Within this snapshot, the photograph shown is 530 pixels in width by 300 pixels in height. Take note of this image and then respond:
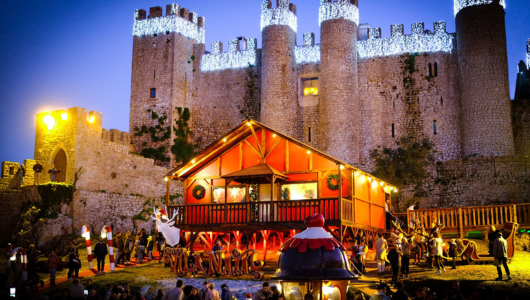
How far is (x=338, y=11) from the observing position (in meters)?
34.3

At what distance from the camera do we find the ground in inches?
564

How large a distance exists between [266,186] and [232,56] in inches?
714

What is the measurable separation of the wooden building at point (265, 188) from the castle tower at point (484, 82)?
36.1ft

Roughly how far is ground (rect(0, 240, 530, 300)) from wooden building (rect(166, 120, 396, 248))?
6.13 ft

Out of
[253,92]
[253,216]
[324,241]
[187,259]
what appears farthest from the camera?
[253,92]

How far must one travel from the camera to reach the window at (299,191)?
68.0 feet

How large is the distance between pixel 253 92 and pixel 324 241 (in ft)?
94.5

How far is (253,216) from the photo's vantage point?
20.5m

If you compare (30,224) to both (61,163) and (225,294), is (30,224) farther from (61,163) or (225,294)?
(225,294)

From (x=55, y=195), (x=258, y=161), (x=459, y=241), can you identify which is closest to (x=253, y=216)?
(x=258, y=161)

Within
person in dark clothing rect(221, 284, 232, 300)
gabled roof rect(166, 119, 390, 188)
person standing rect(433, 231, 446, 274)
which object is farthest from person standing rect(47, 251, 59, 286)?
person standing rect(433, 231, 446, 274)

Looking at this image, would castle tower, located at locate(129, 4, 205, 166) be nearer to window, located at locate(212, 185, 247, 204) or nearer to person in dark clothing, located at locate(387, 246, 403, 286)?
window, located at locate(212, 185, 247, 204)

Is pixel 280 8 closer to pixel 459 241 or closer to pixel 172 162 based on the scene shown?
pixel 172 162

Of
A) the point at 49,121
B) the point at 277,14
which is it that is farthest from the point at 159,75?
the point at 49,121
